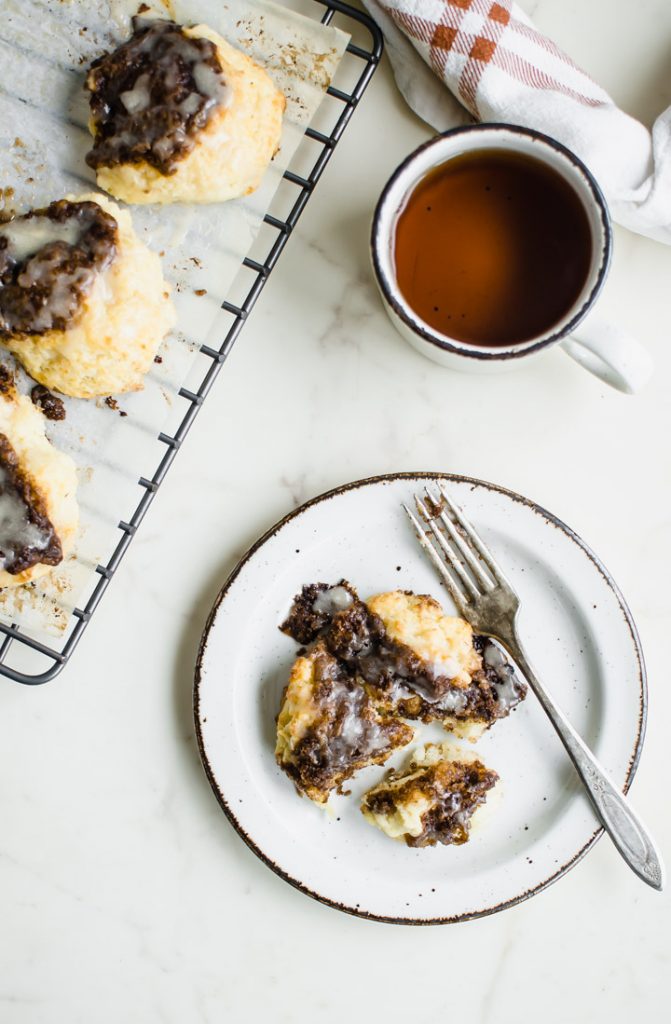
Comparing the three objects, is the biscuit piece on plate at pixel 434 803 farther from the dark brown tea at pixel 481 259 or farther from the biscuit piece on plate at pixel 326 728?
the dark brown tea at pixel 481 259

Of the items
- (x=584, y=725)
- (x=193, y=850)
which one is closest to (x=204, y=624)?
(x=193, y=850)

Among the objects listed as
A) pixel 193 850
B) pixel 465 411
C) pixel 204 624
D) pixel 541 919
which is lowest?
pixel 193 850

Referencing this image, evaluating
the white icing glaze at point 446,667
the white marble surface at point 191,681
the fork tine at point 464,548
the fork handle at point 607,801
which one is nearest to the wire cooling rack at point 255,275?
the white marble surface at point 191,681

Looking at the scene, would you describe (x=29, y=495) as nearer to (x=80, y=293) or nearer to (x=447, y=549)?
(x=80, y=293)

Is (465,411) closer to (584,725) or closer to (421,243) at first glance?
(421,243)

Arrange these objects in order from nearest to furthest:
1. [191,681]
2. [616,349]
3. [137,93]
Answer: [616,349]
[137,93]
[191,681]

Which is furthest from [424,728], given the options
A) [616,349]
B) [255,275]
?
[255,275]

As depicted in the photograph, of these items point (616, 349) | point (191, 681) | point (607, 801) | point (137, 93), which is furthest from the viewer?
point (191, 681)
